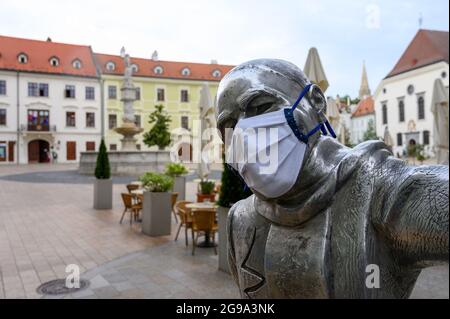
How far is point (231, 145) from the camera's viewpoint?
81cm

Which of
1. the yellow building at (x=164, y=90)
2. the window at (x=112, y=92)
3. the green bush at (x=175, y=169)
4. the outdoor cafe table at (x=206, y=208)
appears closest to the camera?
the outdoor cafe table at (x=206, y=208)

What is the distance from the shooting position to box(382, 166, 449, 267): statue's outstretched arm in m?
0.64

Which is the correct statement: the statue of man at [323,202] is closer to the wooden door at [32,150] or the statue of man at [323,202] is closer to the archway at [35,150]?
the archway at [35,150]

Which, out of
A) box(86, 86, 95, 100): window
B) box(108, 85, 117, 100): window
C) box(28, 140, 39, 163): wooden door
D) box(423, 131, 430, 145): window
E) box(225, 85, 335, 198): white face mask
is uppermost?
box(108, 85, 117, 100): window

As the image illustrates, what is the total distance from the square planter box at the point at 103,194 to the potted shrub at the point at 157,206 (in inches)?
129

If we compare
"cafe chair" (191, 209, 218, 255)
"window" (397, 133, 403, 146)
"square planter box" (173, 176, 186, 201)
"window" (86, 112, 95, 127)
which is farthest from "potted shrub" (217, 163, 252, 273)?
"window" (397, 133, 403, 146)

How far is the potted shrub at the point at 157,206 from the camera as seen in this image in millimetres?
7594

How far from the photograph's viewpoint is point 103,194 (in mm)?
10641

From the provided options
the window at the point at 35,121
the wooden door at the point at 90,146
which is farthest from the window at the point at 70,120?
the window at the point at 35,121

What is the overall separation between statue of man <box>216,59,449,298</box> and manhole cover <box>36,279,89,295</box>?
13.7ft

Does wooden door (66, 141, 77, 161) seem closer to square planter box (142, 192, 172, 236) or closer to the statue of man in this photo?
square planter box (142, 192, 172, 236)

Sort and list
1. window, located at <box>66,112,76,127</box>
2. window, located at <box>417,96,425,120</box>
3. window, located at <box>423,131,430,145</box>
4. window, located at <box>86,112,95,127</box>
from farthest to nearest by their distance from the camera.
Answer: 1. window, located at <box>417,96,425,120</box>
2. window, located at <box>423,131,430,145</box>
3. window, located at <box>86,112,95,127</box>
4. window, located at <box>66,112,76,127</box>

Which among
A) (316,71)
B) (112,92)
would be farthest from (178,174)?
(112,92)
